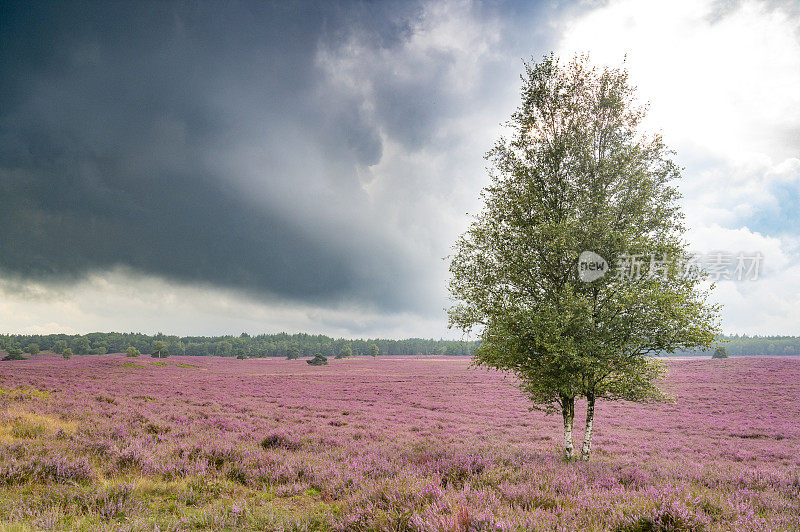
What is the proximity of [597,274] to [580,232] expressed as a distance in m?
1.39

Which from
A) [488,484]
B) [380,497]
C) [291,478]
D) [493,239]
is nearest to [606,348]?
[493,239]

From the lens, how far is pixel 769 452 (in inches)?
616

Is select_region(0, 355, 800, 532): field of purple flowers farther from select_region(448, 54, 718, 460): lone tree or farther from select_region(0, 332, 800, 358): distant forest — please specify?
select_region(0, 332, 800, 358): distant forest

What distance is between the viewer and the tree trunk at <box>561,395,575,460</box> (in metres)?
10.9

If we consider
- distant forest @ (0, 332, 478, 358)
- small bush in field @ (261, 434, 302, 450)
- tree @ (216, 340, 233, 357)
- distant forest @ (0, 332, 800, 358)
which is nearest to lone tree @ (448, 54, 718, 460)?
small bush in field @ (261, 434, 302, 450)

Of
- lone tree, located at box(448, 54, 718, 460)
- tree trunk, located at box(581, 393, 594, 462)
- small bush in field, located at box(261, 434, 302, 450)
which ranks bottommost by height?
small bush in field, located at box(261, 434, 302, 450)

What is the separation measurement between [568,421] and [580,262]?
527cm

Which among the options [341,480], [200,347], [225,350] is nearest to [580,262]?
[341,480]

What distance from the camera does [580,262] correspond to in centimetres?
1059

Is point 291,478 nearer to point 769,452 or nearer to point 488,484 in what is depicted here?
point 488,484

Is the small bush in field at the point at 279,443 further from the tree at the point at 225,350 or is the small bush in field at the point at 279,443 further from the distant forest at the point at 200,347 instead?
the tree at the point at 225,350

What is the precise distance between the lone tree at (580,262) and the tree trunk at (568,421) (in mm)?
49

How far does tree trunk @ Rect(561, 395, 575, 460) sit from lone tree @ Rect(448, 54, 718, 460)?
49 millimetres

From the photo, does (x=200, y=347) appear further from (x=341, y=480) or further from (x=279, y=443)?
(x=341, y=480)
